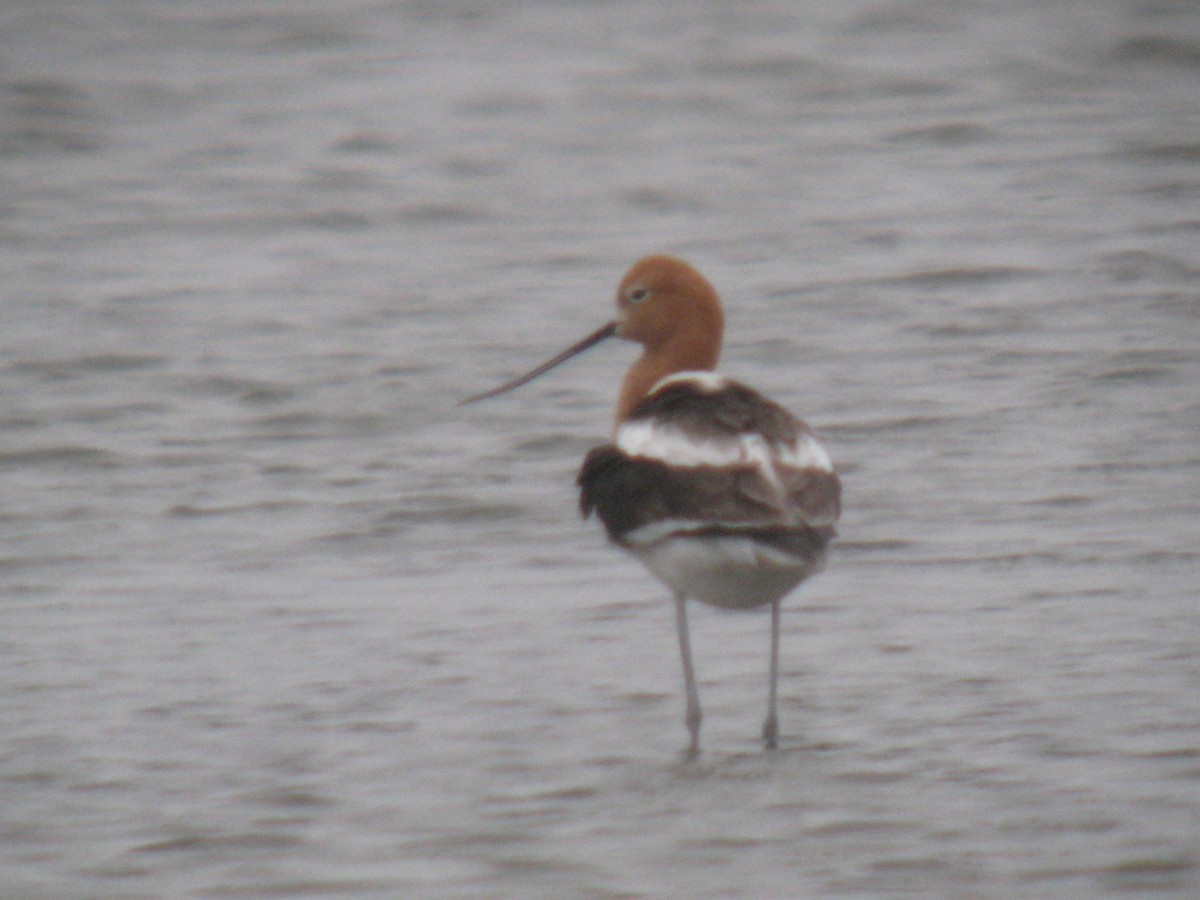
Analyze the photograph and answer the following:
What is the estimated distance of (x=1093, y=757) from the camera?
5.88m

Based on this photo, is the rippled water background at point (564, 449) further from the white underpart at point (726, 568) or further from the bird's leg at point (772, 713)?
the white underpart at point (726, 568)

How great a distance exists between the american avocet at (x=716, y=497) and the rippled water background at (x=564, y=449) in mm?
438

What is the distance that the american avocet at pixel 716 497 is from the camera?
19.7ft

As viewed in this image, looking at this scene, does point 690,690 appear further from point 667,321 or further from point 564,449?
point 564,449

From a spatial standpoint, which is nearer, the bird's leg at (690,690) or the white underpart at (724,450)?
the white underpart at (724,450)

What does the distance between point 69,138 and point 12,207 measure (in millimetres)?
2374

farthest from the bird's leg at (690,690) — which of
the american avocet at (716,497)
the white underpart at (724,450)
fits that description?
the white underpart at (724,450)

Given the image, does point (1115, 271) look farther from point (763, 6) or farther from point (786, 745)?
point (763, 6)

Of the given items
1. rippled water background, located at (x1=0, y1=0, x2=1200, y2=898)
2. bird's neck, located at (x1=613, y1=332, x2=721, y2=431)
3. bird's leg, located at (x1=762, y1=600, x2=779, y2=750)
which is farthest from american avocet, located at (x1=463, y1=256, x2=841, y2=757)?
bird's neck, located at (x1=613, y1=332, x2=721, y2=431)

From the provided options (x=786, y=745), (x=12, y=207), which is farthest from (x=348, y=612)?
(x=12, y=207)

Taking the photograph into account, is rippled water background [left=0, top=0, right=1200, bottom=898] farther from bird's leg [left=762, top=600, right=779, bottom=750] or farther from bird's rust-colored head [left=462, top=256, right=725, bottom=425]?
bird's rust-colored head [left=462, top=256, right=725, bottom=425]

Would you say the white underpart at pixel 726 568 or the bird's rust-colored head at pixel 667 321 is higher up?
the bird's rust-colored head at pixel 667 321

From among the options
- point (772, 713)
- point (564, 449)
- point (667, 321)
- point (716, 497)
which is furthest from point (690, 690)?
point (564, 449)

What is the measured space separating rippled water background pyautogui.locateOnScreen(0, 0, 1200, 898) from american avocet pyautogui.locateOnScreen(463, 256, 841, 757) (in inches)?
17.2
